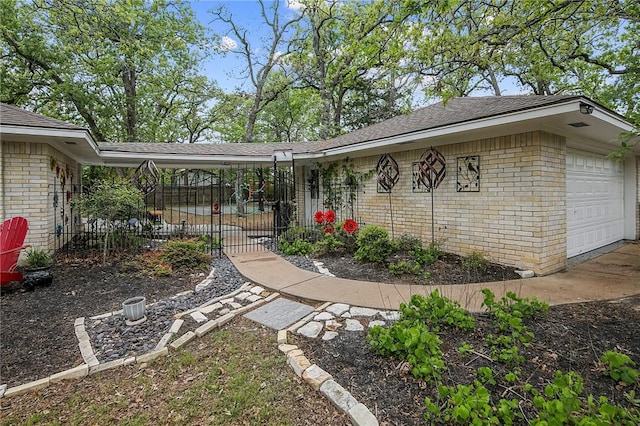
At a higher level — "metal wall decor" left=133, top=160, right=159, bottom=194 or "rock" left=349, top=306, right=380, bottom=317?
"metal wall decor" left=133, top=160, right=159, bottom=194

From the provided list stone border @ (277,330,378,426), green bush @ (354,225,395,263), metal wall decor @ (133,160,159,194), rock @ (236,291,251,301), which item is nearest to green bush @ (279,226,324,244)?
green bush @ (354,225,395,263)

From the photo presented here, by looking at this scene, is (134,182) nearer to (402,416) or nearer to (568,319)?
(402,416)

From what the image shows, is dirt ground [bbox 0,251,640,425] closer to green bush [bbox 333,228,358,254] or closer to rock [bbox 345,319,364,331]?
rock [bbox 345,319,364,331]

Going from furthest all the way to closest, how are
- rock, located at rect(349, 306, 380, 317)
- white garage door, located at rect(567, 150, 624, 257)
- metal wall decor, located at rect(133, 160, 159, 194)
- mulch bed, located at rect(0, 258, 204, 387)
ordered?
metal wall decor, located at rect(133, 160, 159, 194) → white garage door, located at rect(567, 150, 624, 257) → rock, located at rect(349, 306, 380, 317) → mulch bed, located at rect(0, 258, 204, 387)

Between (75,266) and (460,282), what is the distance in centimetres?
692

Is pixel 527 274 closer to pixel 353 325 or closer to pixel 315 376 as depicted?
pixel 353 325

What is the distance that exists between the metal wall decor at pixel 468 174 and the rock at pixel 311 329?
14.0ft

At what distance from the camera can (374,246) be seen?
5824mm

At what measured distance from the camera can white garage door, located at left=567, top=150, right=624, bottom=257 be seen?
611 centimetres

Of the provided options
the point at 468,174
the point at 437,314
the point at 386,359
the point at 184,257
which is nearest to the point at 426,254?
the point at 468,174

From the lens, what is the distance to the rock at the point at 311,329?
122 inches

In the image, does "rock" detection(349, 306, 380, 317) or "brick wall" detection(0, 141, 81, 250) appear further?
"brick wall" detection(0, 141, 81, 250)

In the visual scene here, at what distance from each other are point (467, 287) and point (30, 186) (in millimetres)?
7863

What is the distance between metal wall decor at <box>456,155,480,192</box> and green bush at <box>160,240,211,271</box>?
5.30 m
